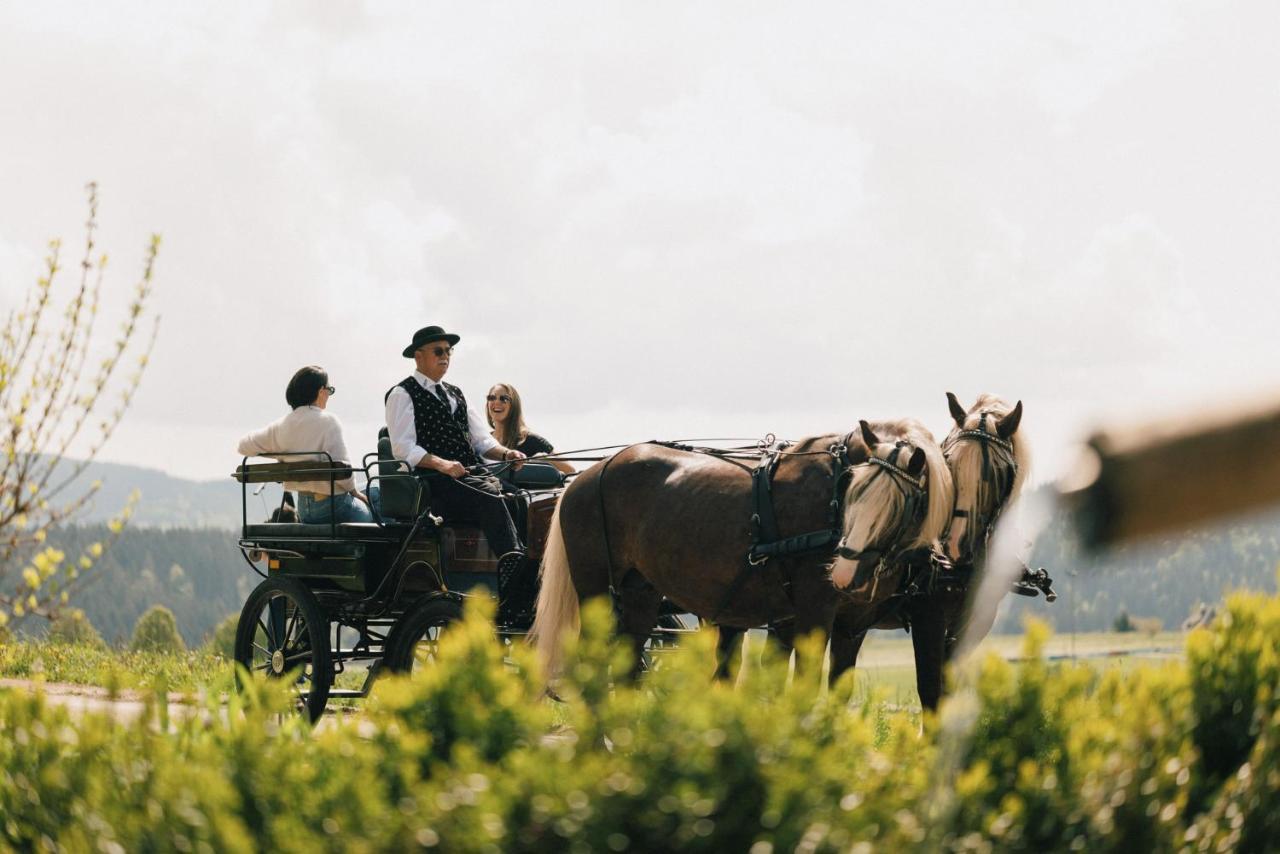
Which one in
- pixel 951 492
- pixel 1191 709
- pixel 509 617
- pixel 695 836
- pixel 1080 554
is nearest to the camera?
pixel 1080 554

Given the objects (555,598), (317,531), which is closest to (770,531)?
(555,598)

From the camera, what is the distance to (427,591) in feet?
28.6

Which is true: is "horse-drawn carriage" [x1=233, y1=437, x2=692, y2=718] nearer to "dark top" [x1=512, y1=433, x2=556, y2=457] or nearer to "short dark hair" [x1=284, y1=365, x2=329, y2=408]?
"short dark hair" [x1=284, y1=365, x2=329, y2=408]

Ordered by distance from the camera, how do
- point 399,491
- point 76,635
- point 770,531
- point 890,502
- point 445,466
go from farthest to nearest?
1. point 76,635
2. point 399,491
3. point 445,466
4. point 770,531
5. point 890,502

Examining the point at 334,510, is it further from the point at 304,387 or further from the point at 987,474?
the point at 987,474

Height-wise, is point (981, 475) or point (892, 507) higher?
point (981, 475)

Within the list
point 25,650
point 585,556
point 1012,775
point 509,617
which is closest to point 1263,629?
point 1012,775

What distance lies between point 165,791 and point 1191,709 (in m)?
2.33

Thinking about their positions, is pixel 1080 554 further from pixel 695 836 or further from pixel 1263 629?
pixel 1263 629

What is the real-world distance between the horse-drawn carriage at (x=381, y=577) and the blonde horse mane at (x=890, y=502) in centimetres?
219

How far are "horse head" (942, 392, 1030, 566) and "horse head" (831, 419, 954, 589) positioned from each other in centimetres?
10

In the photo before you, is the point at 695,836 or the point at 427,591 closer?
the point at 695,836

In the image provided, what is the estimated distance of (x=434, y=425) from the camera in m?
8.77

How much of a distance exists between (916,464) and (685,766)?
12.9ft
